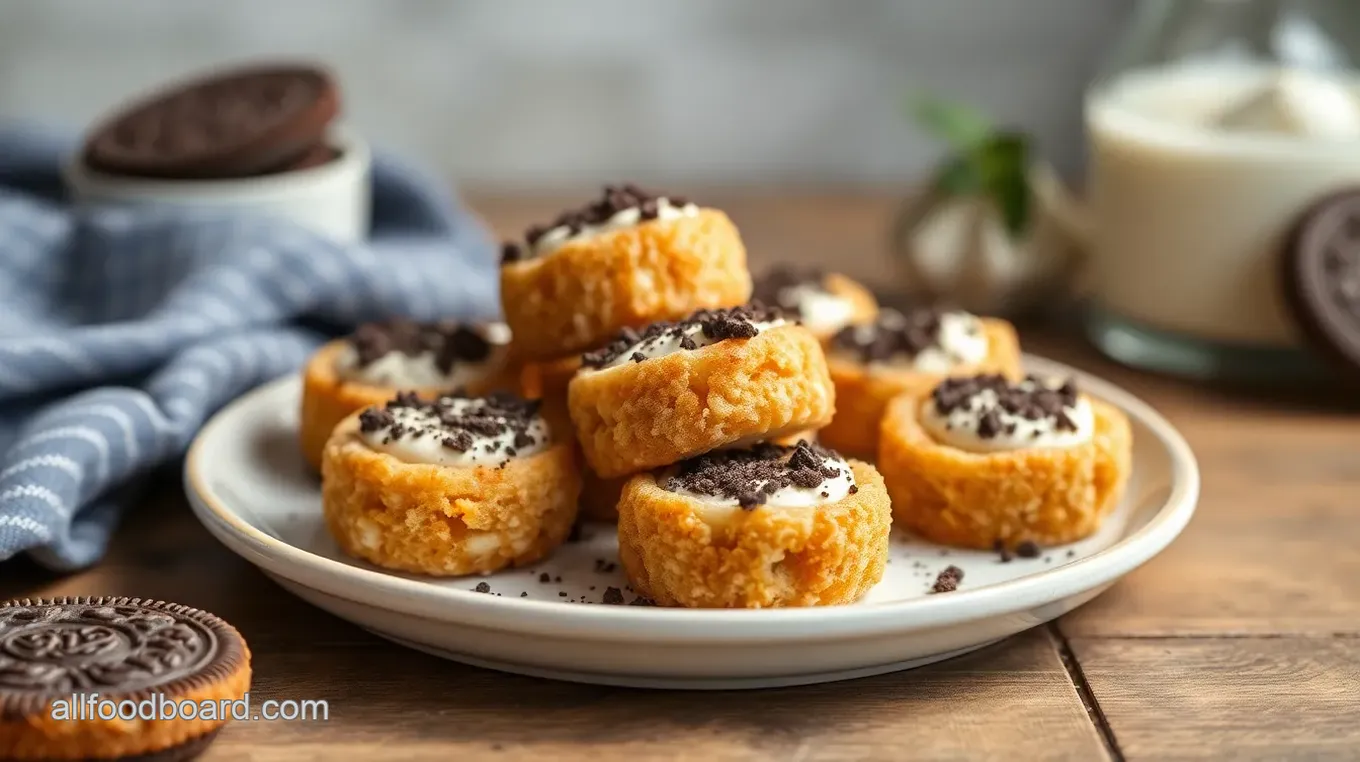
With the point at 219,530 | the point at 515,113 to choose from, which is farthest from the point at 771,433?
the point at 515,113

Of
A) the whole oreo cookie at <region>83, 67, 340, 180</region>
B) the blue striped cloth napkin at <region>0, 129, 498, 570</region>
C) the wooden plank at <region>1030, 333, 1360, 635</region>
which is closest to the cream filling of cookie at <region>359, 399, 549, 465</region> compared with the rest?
the blue striped cloth napkin at <region>0, 129, 498, 570</region>

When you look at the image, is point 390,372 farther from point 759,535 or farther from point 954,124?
point 954,124

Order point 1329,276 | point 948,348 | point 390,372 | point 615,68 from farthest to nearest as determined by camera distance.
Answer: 1. point 615,68
2. point 1329,276
3. point 948,348
4. point 390,372

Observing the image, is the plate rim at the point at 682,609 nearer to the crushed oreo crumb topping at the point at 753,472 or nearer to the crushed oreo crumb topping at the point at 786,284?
the crushed oreo crumb topping at the point at 753,472

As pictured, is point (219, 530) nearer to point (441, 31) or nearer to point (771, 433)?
point (771, 433)

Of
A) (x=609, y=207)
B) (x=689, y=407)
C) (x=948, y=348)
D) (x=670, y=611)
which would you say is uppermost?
(x=609, y=207)

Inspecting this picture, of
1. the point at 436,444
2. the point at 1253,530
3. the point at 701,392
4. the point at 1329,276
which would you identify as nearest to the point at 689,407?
the point at 701,392

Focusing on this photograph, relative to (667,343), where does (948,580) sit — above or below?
below
